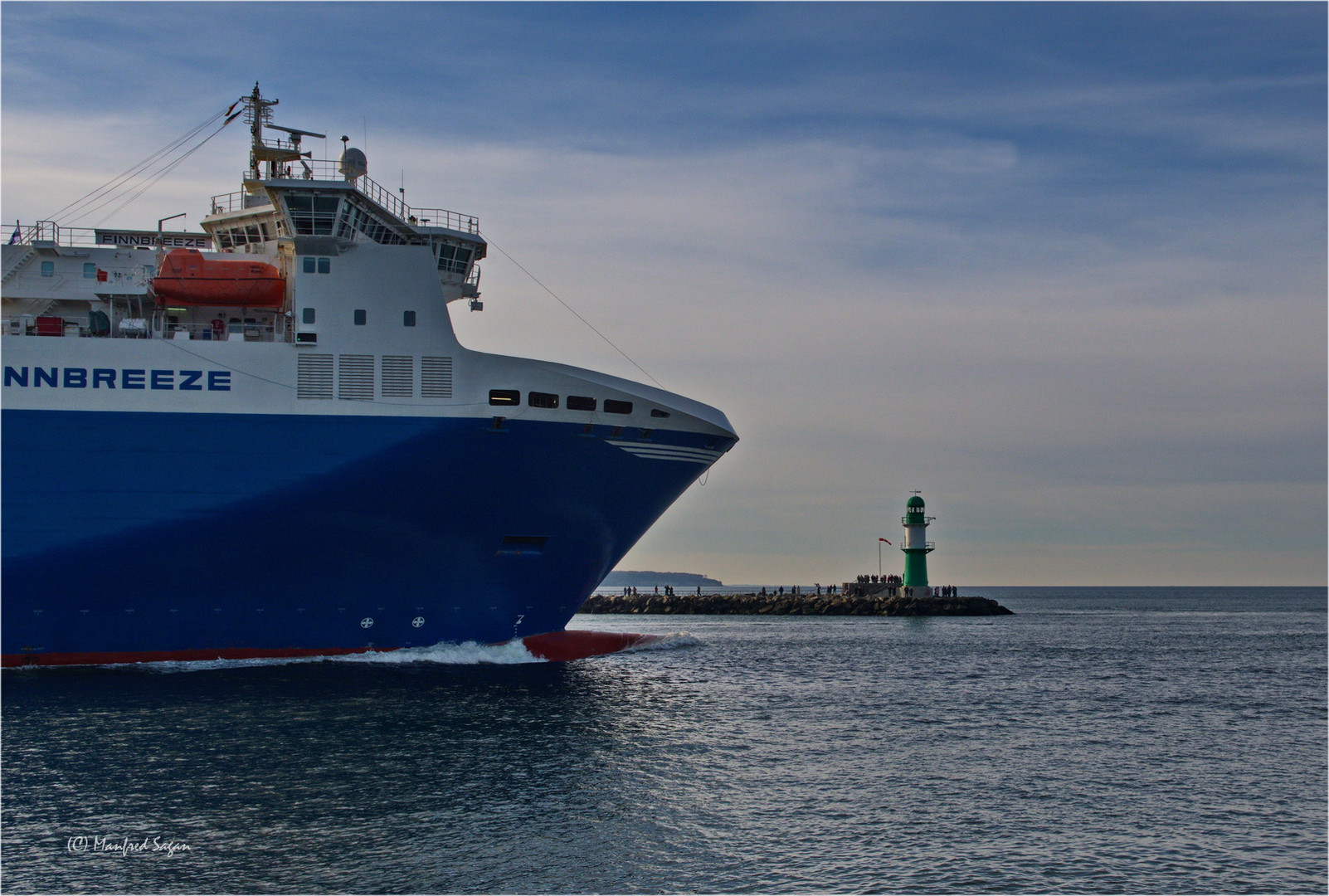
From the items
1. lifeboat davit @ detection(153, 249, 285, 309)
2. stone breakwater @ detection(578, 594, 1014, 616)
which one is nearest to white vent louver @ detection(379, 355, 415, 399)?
lifeboat davit @ detection(153, 249, 285, 309)

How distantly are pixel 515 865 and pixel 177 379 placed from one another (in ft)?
70.1

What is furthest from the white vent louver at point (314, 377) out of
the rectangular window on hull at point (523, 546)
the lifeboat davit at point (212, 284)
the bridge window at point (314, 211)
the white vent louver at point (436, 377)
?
the rectangular window on hull at point (523, 546)

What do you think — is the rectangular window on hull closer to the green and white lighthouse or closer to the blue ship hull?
the blue ship hull

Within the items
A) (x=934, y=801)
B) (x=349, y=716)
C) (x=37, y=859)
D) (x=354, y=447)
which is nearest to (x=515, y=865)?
(x=37, y=859)

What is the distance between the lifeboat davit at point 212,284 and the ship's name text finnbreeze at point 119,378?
2988 millimetres

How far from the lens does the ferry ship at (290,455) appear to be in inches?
1139

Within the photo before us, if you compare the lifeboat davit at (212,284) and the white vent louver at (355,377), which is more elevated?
the lifeboat davit at (212,284)

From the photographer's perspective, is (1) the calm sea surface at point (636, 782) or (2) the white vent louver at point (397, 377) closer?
(1) the calm sea surface at point (636, 782)

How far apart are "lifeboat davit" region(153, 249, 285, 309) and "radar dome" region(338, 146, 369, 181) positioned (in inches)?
204

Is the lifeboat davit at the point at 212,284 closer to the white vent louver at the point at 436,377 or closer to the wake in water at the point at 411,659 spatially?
the white vent louver at the point at 436,377

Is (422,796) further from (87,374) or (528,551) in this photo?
(87,374)

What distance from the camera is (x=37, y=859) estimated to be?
13.6 m

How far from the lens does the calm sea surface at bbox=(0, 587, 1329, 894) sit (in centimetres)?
1366

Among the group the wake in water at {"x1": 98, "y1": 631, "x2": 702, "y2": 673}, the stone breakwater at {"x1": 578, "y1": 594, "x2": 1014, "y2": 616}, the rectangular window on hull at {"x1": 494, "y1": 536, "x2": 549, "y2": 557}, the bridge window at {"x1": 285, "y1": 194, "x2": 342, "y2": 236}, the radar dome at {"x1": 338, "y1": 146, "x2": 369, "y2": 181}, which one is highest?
the radar dome at {"x1": 338, "y1": 146, "x2": 369, "y2": 181}
